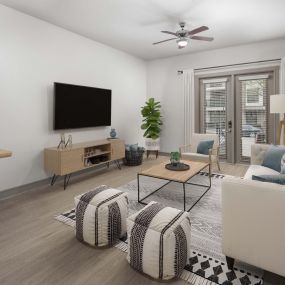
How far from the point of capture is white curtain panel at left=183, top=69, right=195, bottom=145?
5.91 meters

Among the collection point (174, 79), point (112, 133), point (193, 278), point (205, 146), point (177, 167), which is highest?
point (174, 79)

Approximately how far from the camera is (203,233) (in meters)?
2.40

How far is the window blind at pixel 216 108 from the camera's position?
5656 millimetres

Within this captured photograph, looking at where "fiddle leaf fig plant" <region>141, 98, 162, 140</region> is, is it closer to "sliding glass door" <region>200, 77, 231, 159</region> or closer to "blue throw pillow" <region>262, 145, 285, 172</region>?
A: "sliding glass door" <region>200, 77, 231, 159</region>

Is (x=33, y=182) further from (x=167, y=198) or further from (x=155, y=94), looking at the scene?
(x=155, y=94)

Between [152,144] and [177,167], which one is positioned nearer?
[177,167]

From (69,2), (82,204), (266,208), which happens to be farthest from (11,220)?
(69,2)

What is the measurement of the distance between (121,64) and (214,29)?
2374mm

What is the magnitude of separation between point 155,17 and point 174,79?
264 cm

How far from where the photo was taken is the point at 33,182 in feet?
12.6

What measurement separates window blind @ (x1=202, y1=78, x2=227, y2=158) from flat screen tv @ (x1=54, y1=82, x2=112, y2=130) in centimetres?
257

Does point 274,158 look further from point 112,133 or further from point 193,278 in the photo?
point 112,133

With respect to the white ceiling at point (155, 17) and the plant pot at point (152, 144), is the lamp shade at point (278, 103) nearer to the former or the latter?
the white ceiling at point (155, 17)

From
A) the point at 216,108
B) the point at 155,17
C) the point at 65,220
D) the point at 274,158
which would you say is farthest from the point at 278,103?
the point at 65,220
